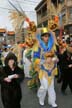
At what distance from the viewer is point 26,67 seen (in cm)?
1239

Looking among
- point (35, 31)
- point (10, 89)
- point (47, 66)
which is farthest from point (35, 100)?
point (10, 89)

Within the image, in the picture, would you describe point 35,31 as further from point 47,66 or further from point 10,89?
point 10,89

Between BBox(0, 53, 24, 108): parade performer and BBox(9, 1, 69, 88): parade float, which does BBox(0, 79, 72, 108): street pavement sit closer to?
BBox(9, 1, 69, 88): parade float

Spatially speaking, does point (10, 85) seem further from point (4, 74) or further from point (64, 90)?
point (64, 90)

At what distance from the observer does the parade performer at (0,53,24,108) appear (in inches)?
216

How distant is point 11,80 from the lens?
5566 mm

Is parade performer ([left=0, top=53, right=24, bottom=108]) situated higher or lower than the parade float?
lower

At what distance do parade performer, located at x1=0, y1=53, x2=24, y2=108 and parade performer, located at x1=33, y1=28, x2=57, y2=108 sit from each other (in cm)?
146

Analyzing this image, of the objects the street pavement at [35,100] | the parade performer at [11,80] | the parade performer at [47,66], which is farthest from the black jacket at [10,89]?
the street pavement at [35,100]

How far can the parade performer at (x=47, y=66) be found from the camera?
23.1ft

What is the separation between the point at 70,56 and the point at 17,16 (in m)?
1.61

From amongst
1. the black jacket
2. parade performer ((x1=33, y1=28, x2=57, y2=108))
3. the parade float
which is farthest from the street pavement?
the black jacket

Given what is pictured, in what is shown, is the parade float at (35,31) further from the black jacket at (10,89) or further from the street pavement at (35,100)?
the black jacket at (10,89)

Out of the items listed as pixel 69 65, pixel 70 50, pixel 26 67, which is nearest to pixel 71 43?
pixel 70 50
